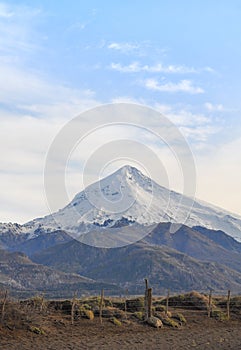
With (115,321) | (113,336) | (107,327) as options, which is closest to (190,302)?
(115,321)

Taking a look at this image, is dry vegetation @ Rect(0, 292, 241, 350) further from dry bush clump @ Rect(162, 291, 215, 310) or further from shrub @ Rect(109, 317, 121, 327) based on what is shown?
dry bush clump @ Rect(162, 291, 215, 310)

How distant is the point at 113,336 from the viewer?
28.3 m

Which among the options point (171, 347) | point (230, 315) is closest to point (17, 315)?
point (171, 347)

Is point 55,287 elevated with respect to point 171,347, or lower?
elevated

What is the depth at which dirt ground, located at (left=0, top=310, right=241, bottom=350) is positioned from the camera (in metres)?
25.1

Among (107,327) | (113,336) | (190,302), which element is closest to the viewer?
(113,336)

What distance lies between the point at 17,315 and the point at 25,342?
3.31m

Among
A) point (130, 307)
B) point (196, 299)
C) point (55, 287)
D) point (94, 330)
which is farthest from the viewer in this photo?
point (55, 287)


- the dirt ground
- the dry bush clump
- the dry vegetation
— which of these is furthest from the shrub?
the dry bush clump

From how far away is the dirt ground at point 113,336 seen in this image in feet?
82.5

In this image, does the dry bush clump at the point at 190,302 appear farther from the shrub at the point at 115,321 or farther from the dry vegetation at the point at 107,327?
the shrub at the point at 115,321

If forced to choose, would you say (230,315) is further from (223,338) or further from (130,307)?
(223,338)

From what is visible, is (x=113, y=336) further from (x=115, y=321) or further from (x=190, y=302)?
(x=190, y=302)

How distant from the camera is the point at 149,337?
93.6ft
